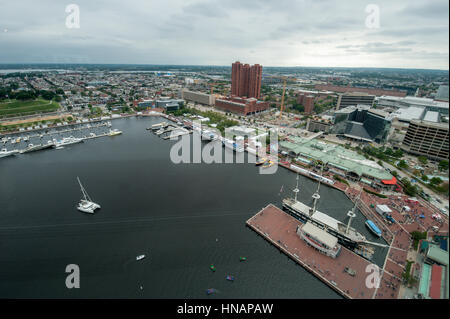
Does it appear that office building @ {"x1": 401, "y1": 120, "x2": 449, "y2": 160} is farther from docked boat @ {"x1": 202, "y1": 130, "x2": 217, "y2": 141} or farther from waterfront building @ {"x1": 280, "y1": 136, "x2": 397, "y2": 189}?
docked boat @ {"x1": 202, "y1": 130, "x2": 217, "y2": 141}

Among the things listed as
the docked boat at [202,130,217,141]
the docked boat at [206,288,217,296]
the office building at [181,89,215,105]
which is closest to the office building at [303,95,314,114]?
the office building at [181,89,215,105]

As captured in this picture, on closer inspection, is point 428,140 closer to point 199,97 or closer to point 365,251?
point 365,251

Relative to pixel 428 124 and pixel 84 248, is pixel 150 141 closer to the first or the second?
pixel 84 248

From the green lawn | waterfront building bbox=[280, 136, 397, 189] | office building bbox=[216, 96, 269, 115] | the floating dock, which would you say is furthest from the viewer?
office building bbox=[216, 96, 269, 115]

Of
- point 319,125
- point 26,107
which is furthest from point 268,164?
point 26,107

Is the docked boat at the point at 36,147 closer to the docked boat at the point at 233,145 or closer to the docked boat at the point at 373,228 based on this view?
the docked boat at the point at 233,145

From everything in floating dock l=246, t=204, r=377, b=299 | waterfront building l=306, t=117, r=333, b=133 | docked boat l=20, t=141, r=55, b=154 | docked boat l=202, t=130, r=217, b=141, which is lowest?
floating dock l=246, t=204, r=377, b=299
